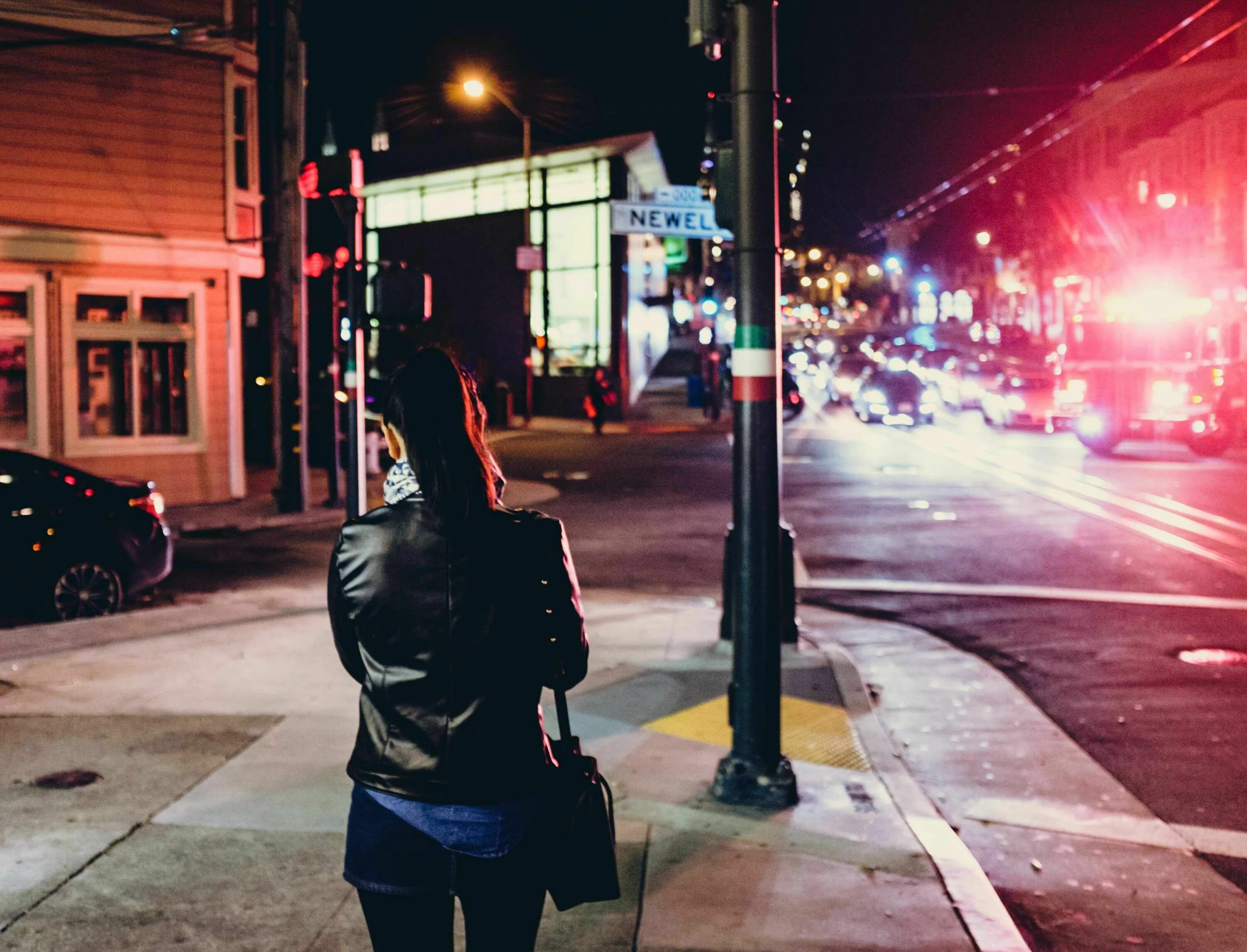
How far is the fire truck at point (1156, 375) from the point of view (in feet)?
77.7

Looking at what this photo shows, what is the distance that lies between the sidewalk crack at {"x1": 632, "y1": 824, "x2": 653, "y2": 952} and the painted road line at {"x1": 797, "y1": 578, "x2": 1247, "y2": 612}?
694 cm

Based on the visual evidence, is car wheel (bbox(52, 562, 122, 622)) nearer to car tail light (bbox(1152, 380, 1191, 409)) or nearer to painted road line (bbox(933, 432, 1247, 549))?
painted road line (bbox(933, 432, 1247, 549))

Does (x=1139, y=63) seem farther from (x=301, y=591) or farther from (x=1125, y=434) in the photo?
(x=301, y=591)

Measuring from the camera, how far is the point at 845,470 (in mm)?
23281

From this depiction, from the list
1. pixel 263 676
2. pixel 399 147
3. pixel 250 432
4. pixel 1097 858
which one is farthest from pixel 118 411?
pixel 399 147

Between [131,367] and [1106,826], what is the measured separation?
51.1ft

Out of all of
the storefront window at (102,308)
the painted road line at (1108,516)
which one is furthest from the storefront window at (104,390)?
the painted road line at (1108,516)

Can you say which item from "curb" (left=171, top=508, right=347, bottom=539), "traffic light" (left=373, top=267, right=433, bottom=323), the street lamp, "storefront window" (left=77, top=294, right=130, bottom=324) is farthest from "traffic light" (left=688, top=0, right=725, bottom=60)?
the street lamp

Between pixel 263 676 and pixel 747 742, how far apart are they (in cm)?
367

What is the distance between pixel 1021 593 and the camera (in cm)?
1190

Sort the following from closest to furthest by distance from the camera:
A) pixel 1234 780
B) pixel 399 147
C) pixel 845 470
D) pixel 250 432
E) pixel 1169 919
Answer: pixel 1169 919 < pixel 1234 780 < pixel 845 470 < pixel 250 432 < pixel 399 147

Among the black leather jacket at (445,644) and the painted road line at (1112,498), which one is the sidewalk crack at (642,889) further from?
the painted road line at (1112,498)

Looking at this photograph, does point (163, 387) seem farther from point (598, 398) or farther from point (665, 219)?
point (598, 398)

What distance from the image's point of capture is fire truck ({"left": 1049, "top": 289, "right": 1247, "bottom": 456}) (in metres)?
23.7
